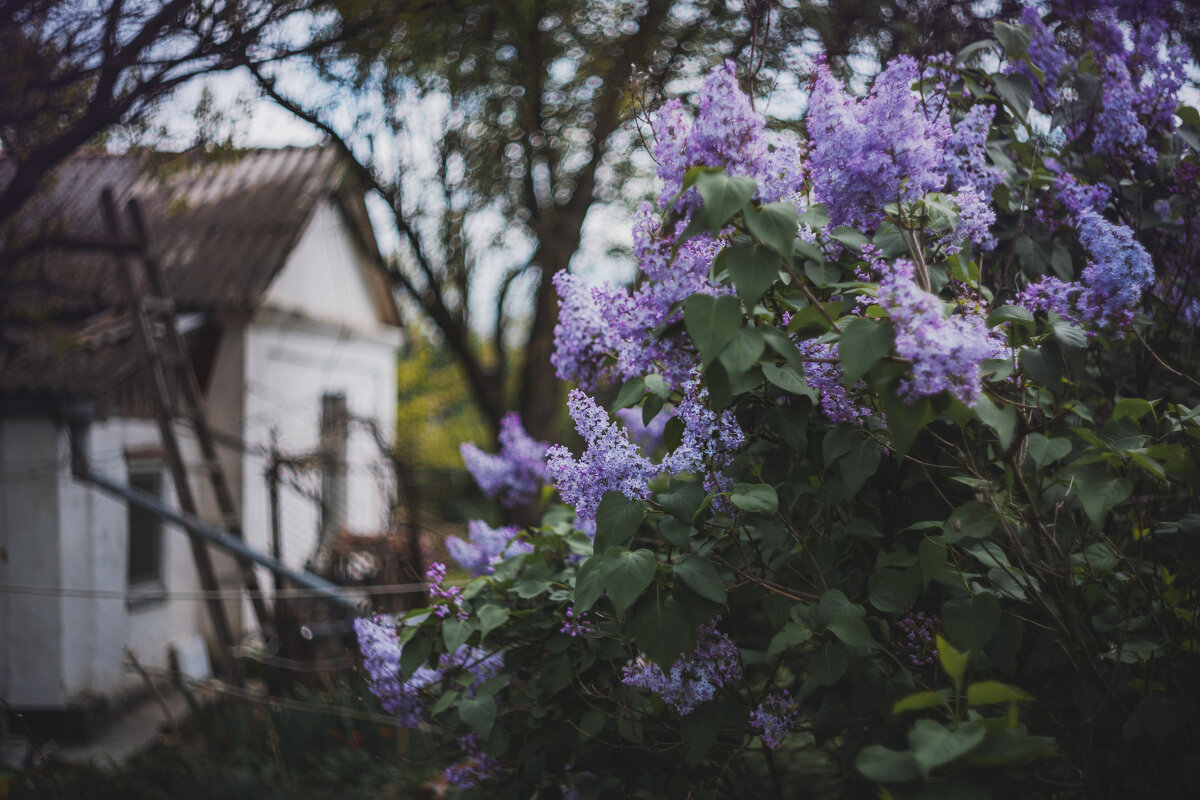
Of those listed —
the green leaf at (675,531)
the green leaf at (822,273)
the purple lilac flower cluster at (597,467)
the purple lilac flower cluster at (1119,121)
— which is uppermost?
the purple lilac flower cluster at (1119,121)

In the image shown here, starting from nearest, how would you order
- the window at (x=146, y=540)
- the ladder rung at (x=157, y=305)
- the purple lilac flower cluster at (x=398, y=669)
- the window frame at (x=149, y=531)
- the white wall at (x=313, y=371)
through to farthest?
the purple lilac flower cluster at (x=398, y=669), the ladder rung at (x=157, y=305), the window frame at (x=149, y=531), the window at (x=146, y=540), the white wall at (x=313, y=371)

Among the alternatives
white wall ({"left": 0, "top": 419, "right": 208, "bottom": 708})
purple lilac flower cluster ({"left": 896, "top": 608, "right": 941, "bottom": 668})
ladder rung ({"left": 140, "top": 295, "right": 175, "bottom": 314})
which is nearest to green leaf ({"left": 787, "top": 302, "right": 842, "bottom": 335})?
purple lilac flower cluster ({"left": 896, "top": 608, "right": 941, "bottom": 668})

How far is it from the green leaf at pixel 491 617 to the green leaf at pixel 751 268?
1.17 metres

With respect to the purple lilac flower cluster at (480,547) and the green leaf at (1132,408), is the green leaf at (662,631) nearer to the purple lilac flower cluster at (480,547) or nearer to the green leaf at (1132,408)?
the green leaf at (1132,408)

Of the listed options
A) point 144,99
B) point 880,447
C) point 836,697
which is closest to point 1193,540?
point 880,447

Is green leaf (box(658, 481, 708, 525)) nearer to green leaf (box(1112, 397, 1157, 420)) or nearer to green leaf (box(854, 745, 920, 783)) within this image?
green leaf (box(854, 745, 920, 783))

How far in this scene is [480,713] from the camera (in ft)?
7.07

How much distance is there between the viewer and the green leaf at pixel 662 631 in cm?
166

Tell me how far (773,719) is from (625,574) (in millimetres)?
571

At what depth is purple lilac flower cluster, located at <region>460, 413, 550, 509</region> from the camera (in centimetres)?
362

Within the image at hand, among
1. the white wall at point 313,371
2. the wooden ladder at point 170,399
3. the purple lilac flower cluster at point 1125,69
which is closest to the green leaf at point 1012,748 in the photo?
the purple lilac flower cluster at point 1125,69

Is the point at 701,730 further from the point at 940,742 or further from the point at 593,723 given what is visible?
the point at 940,742

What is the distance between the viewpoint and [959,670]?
1.37 metres

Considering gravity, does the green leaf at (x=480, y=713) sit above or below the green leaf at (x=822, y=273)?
below
